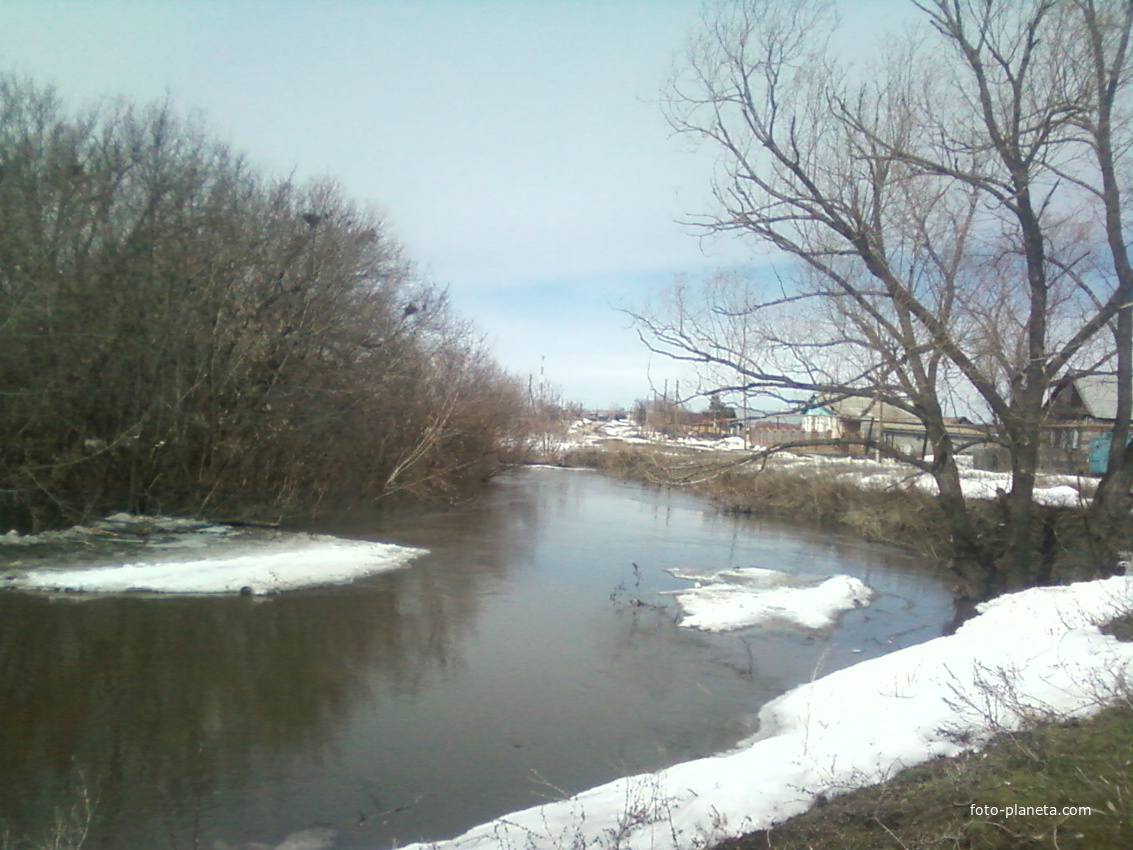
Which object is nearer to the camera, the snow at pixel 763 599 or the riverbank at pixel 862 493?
the riverbank at pixel 862 493

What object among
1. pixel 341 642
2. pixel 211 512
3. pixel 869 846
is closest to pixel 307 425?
pixel 211 512

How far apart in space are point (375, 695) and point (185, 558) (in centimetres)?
699

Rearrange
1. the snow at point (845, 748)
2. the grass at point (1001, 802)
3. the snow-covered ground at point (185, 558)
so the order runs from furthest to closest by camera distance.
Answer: the snow-covered ground at point (185, 558)
the snow at point (845, 748)
the grass at point (1001, 802)

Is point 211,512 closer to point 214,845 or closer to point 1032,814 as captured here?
point 214,845

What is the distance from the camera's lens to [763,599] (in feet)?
44.4

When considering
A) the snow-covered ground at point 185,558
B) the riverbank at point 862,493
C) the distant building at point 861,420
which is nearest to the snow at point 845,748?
the distant building at point 861,420

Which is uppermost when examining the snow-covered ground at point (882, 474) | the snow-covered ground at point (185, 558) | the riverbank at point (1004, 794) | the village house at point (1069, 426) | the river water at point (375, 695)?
the village house at point (1069, 426)

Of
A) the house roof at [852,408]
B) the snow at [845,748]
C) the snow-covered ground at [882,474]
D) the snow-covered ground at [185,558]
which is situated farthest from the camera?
the snow-covered ground at [882,474]

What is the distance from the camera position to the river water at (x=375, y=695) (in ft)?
20.4

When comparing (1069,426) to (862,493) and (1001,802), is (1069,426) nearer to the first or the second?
(1001,802)

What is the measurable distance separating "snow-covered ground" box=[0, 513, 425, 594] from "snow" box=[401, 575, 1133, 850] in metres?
8.33

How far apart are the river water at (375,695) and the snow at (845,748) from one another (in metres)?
1.12

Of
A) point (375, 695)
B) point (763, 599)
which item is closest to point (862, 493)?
point (763, 599)

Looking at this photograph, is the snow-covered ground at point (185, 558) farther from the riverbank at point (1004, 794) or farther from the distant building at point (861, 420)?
the riverbank at point (1004, 794)
